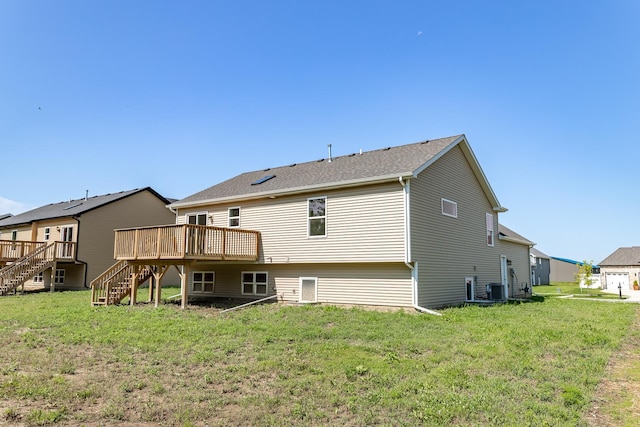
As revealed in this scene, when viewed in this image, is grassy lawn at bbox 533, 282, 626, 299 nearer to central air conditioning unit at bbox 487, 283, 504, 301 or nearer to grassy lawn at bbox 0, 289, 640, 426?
central air conditioning unit at bbox 487, 283, 504, 301

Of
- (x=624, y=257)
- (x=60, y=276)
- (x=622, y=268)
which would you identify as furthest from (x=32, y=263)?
(x=624, y=257)

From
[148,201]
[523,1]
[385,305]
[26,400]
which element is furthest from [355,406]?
[148,201]

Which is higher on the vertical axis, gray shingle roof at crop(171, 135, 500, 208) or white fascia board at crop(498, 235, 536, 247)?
gray shingle roof at crop(171, 135, 500, 208)

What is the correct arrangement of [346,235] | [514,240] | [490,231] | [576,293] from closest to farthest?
[346,235]
[490,231]
[514,240]
[576,293]

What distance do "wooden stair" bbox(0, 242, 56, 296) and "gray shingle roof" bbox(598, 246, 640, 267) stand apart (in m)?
49.4

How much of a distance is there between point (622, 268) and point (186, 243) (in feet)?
146

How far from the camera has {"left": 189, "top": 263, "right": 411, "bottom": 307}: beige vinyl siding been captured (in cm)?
1368

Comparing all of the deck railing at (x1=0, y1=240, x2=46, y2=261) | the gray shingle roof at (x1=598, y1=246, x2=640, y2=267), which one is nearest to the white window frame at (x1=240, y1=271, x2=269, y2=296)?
the deck railing at (x1=0, y1=240, x2=46, y2=261)

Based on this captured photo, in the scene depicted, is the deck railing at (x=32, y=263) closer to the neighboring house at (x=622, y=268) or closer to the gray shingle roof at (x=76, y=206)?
the gray shingle roof at (x=76, y=206)

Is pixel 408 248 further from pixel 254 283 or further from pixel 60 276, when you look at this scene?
pixel 60 276

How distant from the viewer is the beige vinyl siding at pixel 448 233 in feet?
45.8

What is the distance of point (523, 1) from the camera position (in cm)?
1288

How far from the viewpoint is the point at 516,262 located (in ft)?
79.3

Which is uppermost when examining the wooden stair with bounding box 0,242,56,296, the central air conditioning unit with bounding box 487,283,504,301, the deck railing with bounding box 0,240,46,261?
the deck railing with bounding box 0,240,46,261
